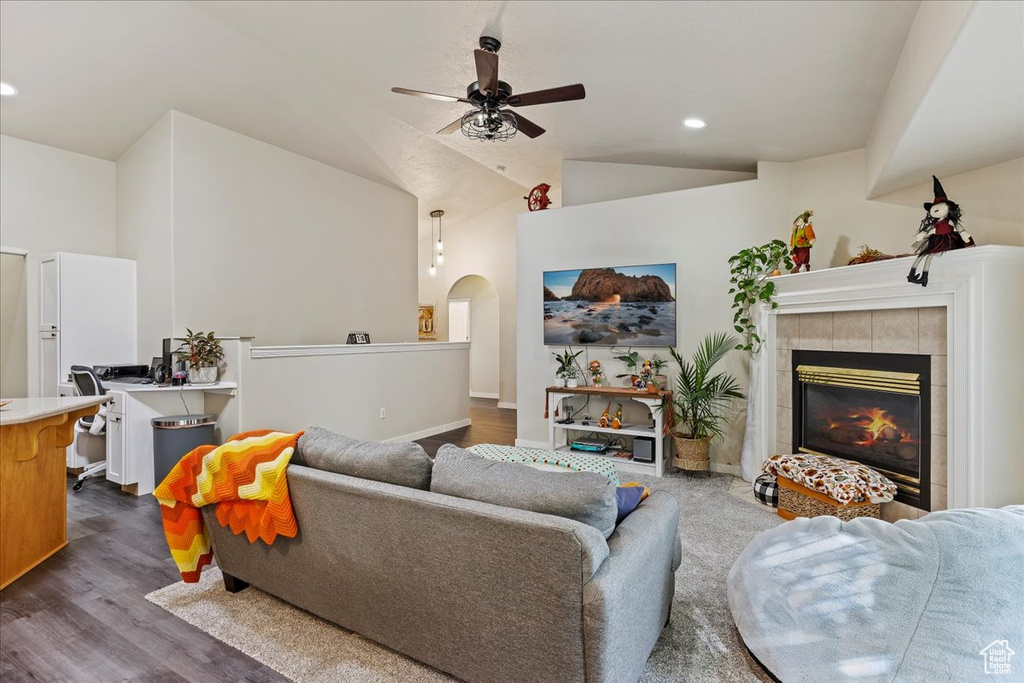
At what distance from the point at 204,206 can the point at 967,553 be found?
569cm

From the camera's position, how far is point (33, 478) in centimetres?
265

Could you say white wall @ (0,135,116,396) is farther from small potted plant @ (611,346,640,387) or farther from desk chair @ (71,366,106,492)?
small potted plant @ (611,346,640,387)

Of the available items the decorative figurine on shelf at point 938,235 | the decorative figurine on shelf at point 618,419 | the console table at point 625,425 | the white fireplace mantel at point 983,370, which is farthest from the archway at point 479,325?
the white fireplace mantel at point 983,370

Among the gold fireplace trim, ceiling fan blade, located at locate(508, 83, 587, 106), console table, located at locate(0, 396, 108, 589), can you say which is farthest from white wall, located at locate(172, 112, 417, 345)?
the gold fireplace trim

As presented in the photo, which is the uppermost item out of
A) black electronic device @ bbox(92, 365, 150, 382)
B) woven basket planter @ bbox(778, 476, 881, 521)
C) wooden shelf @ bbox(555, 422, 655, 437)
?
black electronic device @ bbox(92, 365, 150, 382)

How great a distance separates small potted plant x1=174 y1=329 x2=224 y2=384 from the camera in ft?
13.3

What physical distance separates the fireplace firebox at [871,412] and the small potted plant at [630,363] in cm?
139

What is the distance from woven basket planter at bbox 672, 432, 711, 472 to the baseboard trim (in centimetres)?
300

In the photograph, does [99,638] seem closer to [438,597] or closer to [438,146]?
[438,597]

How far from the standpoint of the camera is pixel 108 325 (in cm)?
469

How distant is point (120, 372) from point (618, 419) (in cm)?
457

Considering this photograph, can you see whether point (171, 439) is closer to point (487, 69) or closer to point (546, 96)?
point (487, 69)

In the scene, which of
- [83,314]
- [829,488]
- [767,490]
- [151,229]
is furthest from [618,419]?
[83,314]

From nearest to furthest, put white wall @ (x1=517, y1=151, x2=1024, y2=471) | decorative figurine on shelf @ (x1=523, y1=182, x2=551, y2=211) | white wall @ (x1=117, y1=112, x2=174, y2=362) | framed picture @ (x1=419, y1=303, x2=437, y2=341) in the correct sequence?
white wall @ (x1=517, y1=151, x2=1024, y2=471)
white wall @ (x1=117, y1=112, x2=174, y2=362)
decorative figurine on shelf @ (x1=523, y1=182, x2=551, y2=211)
framed picture @ (x1=419, y1=303, x2=437, y2=341)
